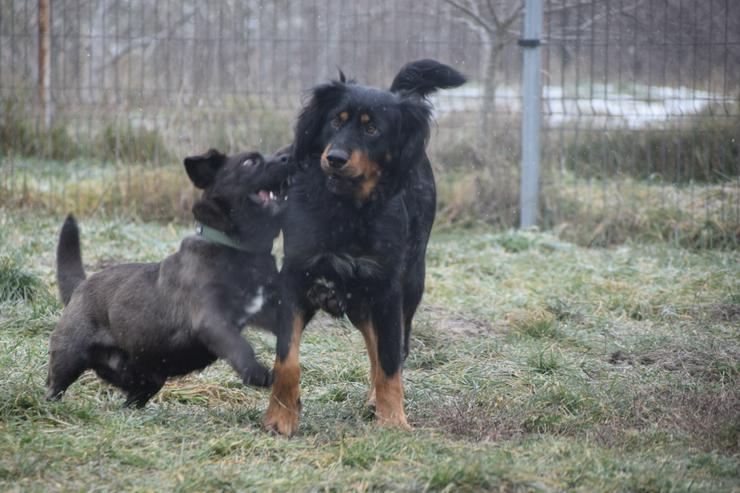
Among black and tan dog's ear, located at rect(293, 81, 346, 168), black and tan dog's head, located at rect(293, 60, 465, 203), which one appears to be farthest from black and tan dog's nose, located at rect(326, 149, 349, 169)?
black and tan dog's ear, located at rect(293, 81, 346, 168)

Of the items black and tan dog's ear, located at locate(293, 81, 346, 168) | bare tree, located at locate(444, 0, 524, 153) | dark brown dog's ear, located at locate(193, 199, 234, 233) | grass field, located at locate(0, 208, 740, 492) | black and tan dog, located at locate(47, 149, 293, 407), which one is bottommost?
grass field, located at locate(0, 208, 740, 492)

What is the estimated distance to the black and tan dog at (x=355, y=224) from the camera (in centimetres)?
431

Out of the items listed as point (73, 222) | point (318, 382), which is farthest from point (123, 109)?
point (318, 382)

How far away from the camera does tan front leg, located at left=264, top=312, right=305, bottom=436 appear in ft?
13.6

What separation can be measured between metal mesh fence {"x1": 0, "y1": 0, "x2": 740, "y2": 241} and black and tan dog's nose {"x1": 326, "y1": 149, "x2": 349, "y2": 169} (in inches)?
201

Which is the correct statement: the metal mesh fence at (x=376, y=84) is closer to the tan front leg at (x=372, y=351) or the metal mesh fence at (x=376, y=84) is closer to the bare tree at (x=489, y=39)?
the bare tree at (x=489, y=39)

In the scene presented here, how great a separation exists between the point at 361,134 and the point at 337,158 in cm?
27

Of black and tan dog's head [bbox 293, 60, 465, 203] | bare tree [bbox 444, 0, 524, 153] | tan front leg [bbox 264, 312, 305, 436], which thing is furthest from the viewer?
bare tree [bbox 444, 0, 524, 153]

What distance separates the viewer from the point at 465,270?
25.7 feet

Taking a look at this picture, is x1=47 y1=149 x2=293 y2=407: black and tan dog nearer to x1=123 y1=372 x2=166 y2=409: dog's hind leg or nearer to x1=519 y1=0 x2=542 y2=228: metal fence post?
x1=123 y1=372 x2=166 y2=409: dog's hind leg

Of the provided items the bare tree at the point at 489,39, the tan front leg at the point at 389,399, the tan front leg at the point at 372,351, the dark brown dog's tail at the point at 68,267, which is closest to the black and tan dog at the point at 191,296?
the dark brown dog's tail at the point at 68,267

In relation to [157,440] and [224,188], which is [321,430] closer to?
[157,440]

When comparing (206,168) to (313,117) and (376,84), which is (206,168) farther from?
(376,84)

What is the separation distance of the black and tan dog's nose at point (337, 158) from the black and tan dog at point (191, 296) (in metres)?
0.48
